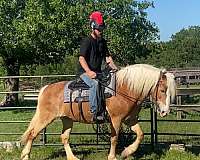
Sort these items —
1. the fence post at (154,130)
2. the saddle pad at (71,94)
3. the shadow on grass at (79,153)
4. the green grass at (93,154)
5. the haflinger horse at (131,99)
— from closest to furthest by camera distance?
the haflinger horse at (131,99) < the saddle pad at (71,94) < the green grass at (93,154) < the shadow on grass at (79,153) < the fence post at (154,130)

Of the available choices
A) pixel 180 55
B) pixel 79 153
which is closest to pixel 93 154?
pixel 79 153

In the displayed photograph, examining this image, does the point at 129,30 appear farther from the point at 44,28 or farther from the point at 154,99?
the point at 154,99

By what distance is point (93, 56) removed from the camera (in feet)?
26.6

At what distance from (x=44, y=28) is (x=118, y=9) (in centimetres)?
466

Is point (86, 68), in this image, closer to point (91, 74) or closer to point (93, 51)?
point (91, 74)

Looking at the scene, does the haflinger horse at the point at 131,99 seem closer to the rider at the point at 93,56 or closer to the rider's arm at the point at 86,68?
the rider at the point at 93,56

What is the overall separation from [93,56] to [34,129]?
1900 mm

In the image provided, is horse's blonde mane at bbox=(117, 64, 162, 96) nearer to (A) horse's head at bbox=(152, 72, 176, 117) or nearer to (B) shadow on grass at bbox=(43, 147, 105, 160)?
(A) horse's head at bbox=(152, 72, 176, 117)

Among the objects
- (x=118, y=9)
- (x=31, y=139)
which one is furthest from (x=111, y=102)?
(x=118, y=9)

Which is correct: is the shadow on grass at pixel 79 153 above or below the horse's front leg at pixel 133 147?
below

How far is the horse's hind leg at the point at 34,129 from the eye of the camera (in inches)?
339

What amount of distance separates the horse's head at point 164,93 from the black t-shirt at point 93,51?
1.17m

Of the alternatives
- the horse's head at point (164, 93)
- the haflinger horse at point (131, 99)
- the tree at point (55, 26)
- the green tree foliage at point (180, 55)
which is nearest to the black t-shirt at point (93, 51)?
the haflinger horse at point (131, 99)

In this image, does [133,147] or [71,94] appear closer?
[133,147]
